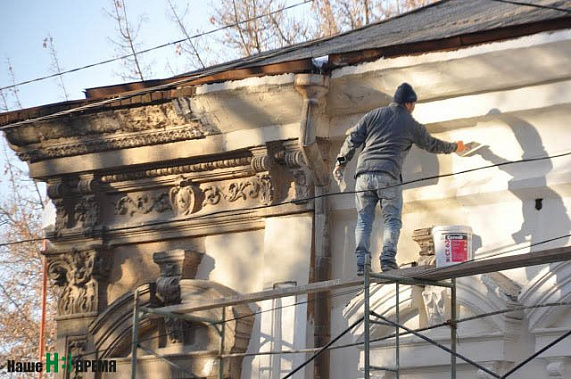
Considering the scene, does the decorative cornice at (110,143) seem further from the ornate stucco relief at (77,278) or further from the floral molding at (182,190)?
the ornate stucco relief at (77,278)

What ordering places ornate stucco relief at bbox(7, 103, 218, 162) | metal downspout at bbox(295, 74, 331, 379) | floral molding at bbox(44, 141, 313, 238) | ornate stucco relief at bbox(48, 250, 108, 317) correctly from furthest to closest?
1. ornate stucco relief at bbox(48, 250, 108, 317)
2. ornate stucco relief at bbox(7, 103, 218, 162)
3. floral molding at bbox(44, 141, 313, 238)
4. metal downspout at bbox(295, 74, 331, 379)

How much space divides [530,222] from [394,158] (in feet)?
3.63

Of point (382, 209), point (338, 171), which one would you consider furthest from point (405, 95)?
point (382, 209)

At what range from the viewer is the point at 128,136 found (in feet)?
39.8

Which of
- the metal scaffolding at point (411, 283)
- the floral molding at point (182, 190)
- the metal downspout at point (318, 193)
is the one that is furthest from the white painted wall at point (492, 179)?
the floral molding at point (182, 190)

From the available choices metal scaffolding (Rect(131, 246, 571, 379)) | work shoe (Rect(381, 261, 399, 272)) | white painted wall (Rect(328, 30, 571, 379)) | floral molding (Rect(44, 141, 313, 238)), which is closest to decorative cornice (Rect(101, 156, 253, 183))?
floral molding (Rect(44, 141, 313, 238))

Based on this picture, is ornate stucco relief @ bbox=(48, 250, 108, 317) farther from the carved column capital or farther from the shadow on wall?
the shadow on wall

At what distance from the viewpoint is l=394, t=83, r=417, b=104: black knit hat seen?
10219mm

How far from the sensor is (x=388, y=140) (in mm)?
10250

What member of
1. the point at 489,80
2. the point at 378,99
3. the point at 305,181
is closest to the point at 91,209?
the point at 305,181

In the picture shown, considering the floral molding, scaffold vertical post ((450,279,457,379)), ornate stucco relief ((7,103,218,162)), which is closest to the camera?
scaffold vertical post ((450,279,457,379))

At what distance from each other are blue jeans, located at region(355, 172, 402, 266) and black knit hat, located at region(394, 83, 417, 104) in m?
0.57

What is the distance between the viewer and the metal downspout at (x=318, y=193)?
10805mm

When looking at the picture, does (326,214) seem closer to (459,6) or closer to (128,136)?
(128,136)
